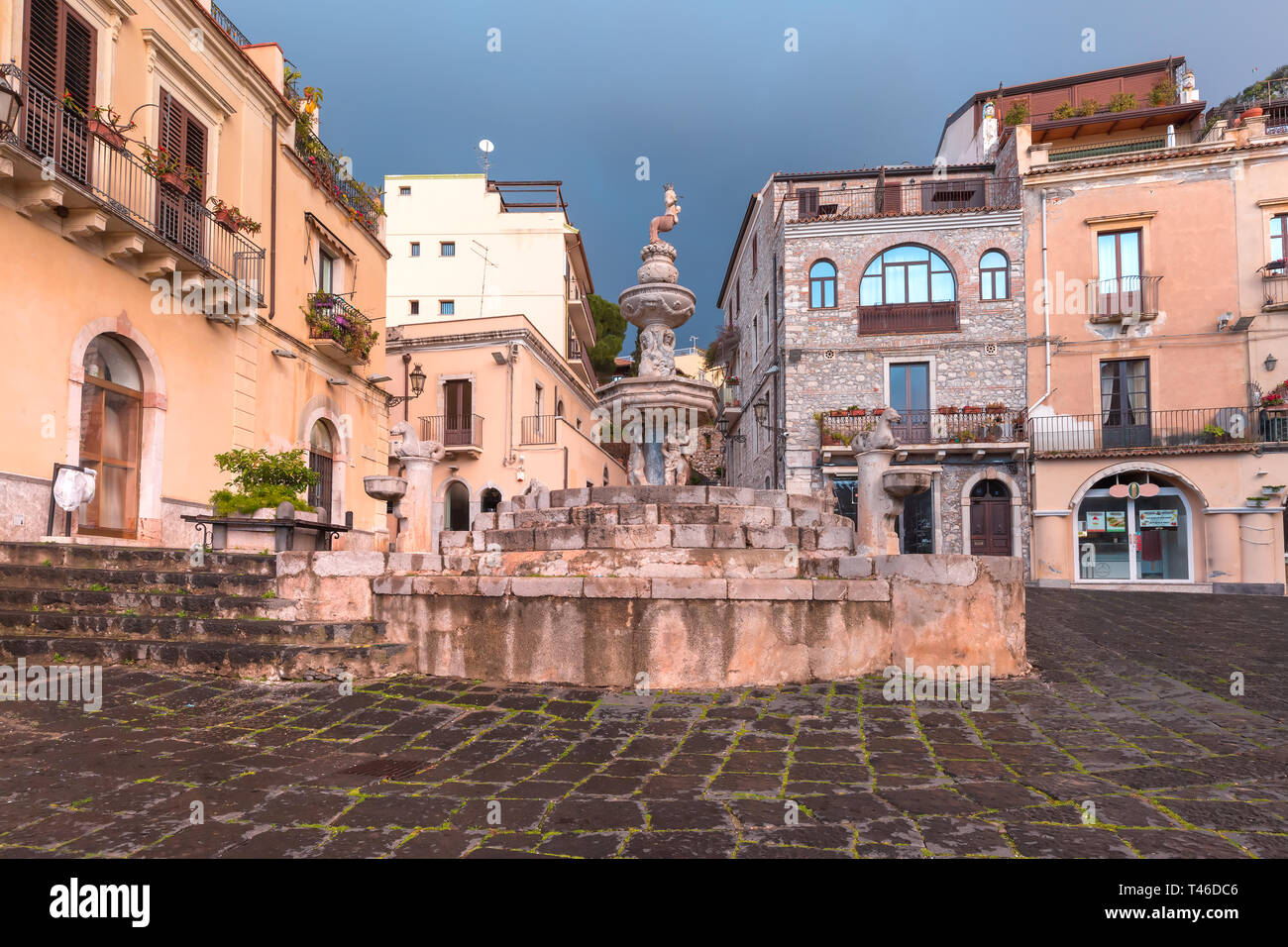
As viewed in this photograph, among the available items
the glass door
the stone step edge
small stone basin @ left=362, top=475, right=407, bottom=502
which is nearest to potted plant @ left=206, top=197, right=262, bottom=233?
small stone basin @ left=362, top=475, right=407, bottom=502

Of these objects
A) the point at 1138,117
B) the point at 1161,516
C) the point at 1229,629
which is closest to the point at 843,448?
the point at 1161,516

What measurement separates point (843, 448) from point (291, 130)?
50.9 feet

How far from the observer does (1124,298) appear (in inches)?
796

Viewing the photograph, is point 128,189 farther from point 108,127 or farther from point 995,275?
point 995,275

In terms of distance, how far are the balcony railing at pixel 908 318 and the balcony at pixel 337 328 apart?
1416 cm

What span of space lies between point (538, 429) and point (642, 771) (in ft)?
67.0

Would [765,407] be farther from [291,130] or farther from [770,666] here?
[770,666]

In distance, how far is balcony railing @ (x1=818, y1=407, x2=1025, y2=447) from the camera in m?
20.4

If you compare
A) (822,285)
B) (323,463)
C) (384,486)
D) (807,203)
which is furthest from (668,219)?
(807,203)

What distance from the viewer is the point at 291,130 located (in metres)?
14.6

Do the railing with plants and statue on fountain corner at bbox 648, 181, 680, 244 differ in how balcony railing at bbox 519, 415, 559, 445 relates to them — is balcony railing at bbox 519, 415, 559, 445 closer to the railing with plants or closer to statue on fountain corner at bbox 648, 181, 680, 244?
the railing with plants

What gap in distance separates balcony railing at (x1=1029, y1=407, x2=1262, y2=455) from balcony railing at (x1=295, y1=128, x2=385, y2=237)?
732 inches

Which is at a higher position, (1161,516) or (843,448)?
(843,448)
